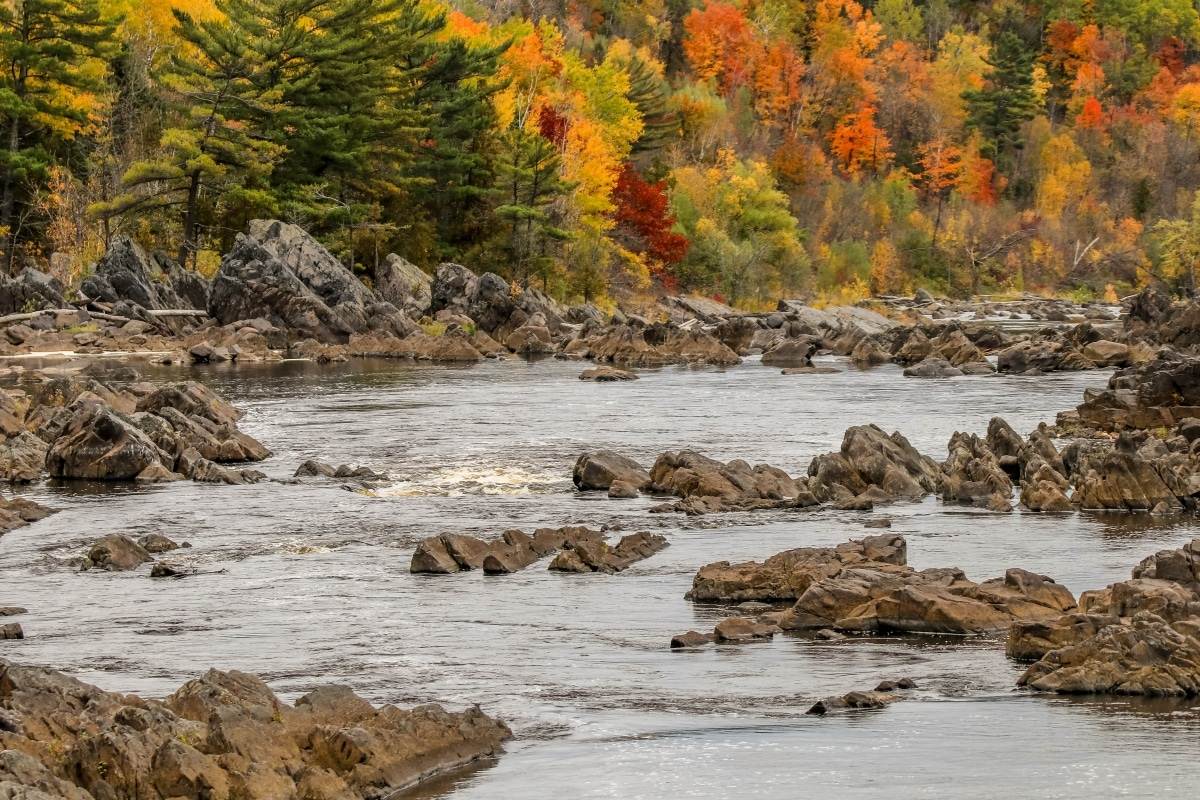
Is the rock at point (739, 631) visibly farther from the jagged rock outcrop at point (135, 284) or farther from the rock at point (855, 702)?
the jagged rock outcrop at point (135, 284)

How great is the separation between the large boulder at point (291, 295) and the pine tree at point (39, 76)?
13.0 m

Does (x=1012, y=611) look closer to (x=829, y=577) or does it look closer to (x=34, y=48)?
(x=829, y=577)

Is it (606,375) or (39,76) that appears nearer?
(606,375)

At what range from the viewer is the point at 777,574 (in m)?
26.8

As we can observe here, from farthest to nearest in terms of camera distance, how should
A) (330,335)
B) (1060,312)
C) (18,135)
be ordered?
(1060,312)
(18,135)
(330,335)

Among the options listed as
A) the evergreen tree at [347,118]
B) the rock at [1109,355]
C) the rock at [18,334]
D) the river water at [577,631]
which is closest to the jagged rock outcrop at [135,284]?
the rock at [18,334]

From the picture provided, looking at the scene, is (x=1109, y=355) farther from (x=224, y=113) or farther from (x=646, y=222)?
(x=646, y=222)

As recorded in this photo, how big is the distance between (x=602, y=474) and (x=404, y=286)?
2368 inches

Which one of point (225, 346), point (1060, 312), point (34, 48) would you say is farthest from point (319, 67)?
point (1060, 312)

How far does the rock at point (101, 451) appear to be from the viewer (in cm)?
4034

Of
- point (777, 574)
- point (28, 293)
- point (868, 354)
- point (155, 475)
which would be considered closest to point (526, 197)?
point (868, 354)

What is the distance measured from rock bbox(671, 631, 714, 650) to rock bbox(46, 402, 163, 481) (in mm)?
20132

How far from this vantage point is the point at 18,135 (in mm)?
96938

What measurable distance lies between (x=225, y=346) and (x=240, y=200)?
66.2ft
